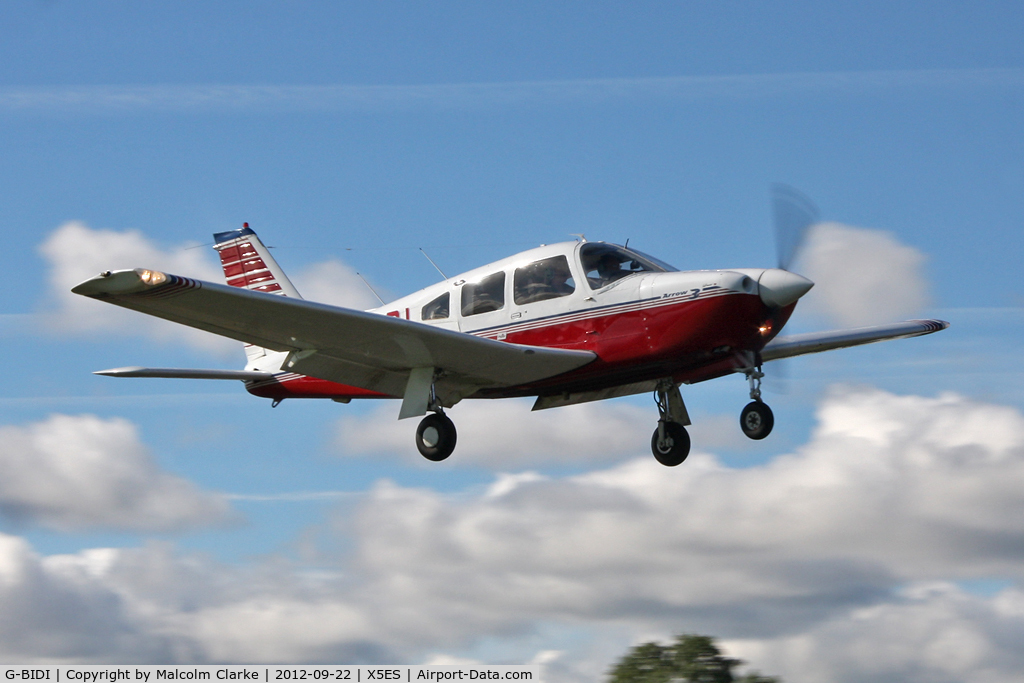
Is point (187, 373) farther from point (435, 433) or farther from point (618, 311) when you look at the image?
point (618, 311)

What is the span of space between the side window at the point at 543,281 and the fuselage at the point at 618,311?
1 centimetres

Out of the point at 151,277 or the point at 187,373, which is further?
the point at 187,373

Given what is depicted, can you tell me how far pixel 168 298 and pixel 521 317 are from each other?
15.1 feet

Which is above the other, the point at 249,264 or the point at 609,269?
the point at 249,264

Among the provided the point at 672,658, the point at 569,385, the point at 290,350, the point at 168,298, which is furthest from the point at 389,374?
the point at 672,658

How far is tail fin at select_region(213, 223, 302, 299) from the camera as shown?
1897 cm

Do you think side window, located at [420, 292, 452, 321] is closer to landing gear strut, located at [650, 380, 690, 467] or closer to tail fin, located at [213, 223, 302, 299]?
landing gear strut, located at [650, 380, 690, 467]

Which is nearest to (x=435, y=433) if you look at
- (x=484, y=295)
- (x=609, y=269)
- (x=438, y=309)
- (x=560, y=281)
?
(x=438, y=309)

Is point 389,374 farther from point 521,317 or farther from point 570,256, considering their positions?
point 570,256

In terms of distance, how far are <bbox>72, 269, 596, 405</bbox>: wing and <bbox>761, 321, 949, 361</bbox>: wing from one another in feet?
11.7

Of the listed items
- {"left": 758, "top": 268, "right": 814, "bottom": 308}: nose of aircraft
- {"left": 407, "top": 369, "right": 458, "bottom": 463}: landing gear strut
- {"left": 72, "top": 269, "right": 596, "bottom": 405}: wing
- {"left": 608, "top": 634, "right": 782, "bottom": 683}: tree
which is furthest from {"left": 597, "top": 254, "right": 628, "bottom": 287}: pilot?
{"left": 608, "top": 634, "right": 782, "bottom": 683}: tree

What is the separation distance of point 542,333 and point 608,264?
1192 millimetres

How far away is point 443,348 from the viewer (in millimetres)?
13969

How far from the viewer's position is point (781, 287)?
13.5 metres
